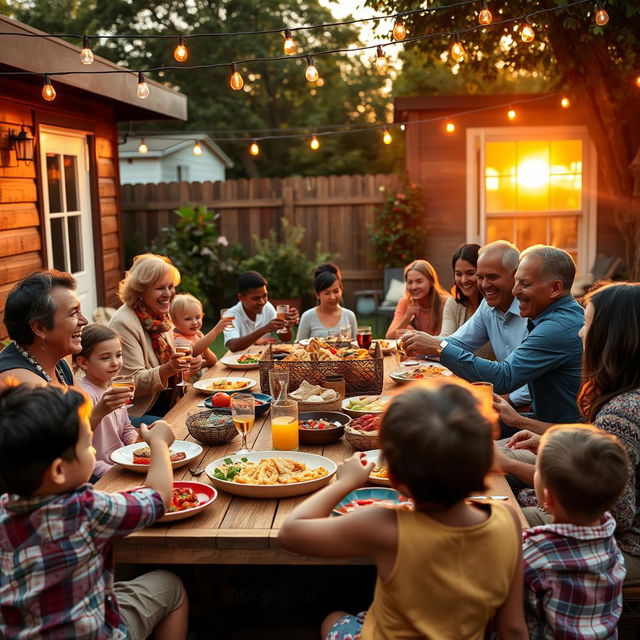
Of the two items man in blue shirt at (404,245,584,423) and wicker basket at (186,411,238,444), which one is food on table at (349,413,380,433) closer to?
wicker basket at (186,411,238,444)

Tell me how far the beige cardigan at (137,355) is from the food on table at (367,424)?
1392 mm

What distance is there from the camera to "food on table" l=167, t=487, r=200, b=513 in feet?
7.65

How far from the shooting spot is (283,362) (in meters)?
3.68

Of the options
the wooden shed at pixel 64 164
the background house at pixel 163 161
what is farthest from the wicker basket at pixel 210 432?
the background house at pixel 163 161

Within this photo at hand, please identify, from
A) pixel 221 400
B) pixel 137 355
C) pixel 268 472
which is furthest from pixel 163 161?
pixel 268 472

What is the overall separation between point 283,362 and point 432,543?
2.00 m

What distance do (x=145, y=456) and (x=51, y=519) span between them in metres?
0.89

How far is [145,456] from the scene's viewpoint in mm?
2734

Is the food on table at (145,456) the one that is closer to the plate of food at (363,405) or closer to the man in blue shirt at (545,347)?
the plate of food at (363,405)

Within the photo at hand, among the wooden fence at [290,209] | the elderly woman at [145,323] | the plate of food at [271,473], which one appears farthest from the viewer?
the wooden fence at [290,209]

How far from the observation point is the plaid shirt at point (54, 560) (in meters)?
1.84

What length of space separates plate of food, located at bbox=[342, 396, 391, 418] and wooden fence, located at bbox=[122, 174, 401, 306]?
7.68 metres

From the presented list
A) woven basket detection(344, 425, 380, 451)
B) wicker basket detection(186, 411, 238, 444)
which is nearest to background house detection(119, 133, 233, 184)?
wicker basket detection(186, 411, 238, 444)

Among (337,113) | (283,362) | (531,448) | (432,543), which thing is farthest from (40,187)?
(337,113)
